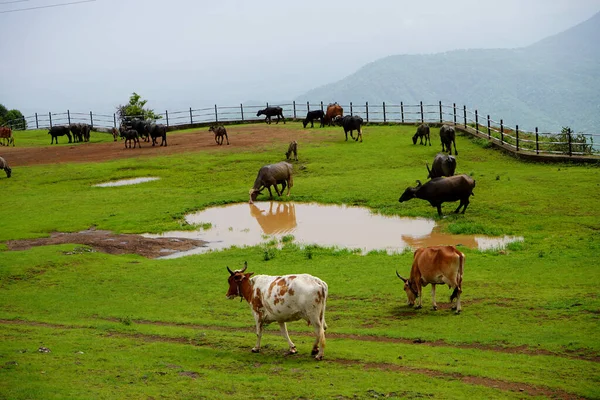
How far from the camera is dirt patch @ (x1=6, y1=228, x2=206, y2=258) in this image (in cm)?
2542

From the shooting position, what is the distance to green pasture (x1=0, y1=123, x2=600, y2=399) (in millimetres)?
11898

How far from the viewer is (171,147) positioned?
5022cm

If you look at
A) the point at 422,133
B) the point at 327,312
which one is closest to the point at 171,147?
the point at 422,133

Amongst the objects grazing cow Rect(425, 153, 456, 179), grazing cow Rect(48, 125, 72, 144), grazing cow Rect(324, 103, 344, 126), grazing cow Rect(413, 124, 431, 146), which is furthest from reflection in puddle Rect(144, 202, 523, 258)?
grazing cow Rect(48, 125, 72, 144)

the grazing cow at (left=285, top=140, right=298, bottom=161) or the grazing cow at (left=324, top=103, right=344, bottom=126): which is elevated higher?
the grazing cow at (left=324, top=103, right=344, bottom=126)

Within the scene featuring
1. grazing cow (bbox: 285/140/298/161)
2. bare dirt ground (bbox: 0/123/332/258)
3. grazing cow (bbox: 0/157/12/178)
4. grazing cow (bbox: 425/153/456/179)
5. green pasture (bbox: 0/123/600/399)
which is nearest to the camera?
green pasture (bbox: 0/123/600/399)

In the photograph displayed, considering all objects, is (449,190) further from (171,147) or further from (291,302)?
(171,147)

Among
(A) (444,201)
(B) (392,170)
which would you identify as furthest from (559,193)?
(B) (392,170)

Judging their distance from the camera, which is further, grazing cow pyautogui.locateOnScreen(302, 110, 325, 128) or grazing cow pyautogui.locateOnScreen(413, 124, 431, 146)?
grazing cow pyautogui.locateOnScreen(302, 110, 325, 128)

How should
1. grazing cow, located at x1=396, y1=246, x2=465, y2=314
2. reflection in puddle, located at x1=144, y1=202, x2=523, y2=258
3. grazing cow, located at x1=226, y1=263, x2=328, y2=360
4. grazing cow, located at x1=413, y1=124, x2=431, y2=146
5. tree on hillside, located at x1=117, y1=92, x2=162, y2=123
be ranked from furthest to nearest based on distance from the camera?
tree on hillside, located at x1=117, y1=92, x2=162, y2=123, grazing cow, located at x1=413, y1=124, x2=431, y2=146, reflection in puddle, located at x1=144, y1=202, x2=523, y2=258, grazing cow, located at x1=396, y1=246, x2=465, y2=314, grazing cow, located at x1=226, y1=263, x2=328, y2=360

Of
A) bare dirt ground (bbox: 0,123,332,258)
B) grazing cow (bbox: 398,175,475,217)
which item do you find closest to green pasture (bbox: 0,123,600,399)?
grazing cow (bbox: 398,175,475,217)

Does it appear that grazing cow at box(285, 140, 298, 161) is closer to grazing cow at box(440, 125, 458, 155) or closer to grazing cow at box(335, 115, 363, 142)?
grazing cow at box(335, 115, 363, 142)

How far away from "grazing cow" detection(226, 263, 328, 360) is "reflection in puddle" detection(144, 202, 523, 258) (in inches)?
404

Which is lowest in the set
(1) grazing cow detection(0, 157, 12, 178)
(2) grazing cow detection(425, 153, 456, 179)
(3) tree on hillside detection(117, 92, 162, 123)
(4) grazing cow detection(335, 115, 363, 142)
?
(2) grazing cow detection(425, 153, 456, 179)
